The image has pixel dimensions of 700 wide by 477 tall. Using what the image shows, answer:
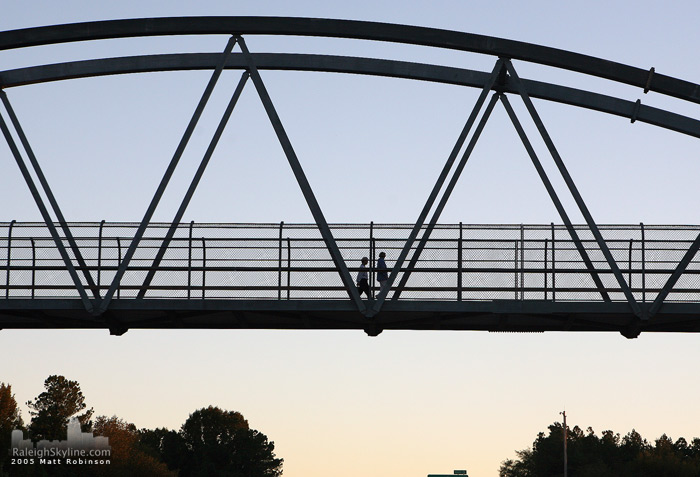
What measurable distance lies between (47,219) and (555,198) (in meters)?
10.7

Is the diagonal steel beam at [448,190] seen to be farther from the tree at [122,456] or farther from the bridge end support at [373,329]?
the tree at [122,456]

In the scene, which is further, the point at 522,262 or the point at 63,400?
the point at 63,400

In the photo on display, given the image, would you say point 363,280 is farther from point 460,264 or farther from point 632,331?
point 632,331

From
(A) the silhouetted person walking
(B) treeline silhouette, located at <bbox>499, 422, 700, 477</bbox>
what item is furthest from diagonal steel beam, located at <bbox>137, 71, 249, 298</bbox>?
(B) treeline silhouette, located at <bbox>499, 422, 700, 477</bbox>

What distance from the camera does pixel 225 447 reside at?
15088cm

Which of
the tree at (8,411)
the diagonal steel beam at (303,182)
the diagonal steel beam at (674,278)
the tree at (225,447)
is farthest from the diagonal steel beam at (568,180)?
the tree at (225,447)

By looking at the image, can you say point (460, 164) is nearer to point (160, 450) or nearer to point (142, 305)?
point (142, 305)

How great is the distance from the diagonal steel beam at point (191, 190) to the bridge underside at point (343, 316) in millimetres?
822

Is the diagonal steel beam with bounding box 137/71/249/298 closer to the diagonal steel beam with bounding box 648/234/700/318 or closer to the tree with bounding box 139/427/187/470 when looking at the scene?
the diagonal steel beam with bounding box 648/234/700/318

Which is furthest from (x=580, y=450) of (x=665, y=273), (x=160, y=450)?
(x=665, y=273)

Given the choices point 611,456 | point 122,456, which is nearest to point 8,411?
point 122,456

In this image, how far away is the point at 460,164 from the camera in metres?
28.4

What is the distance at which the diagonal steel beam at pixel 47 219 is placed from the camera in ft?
88.8

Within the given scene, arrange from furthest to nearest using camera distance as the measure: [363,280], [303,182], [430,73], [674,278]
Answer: [363,280] < [430,73] < [303,182] < [674,278]
